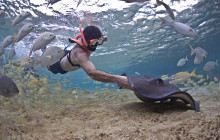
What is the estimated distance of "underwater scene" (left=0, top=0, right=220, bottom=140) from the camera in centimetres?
231

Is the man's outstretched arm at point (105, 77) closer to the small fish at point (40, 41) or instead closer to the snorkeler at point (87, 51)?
the snorkeler at point (87, 51)

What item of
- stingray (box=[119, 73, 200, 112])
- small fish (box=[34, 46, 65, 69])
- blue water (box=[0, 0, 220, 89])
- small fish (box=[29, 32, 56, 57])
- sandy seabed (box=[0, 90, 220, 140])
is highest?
blue water (box=[0, 0, 220, 89])

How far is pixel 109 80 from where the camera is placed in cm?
335

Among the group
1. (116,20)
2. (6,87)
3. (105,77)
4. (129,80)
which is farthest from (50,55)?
(116,20)

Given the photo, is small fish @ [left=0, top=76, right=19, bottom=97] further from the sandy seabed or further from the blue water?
the blue water

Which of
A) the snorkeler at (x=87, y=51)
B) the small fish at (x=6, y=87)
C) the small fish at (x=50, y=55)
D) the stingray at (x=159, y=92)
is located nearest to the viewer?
the stingray at (x=159, y=92)

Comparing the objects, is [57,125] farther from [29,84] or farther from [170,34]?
[170,34]

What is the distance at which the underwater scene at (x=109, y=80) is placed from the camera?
91.0 inches

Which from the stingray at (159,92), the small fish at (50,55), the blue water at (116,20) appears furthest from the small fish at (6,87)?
the blue water at (116,20)

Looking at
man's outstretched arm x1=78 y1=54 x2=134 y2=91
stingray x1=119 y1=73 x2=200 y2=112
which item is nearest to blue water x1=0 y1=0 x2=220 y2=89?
man's outstretched arm x1=78 y1=54 x2=134 y2=91

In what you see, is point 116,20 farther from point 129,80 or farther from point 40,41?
point 129,80

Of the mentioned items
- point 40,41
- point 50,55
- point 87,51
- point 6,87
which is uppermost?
point 40,41

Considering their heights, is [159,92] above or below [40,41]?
below

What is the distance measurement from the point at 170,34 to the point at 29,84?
67.1 feet
